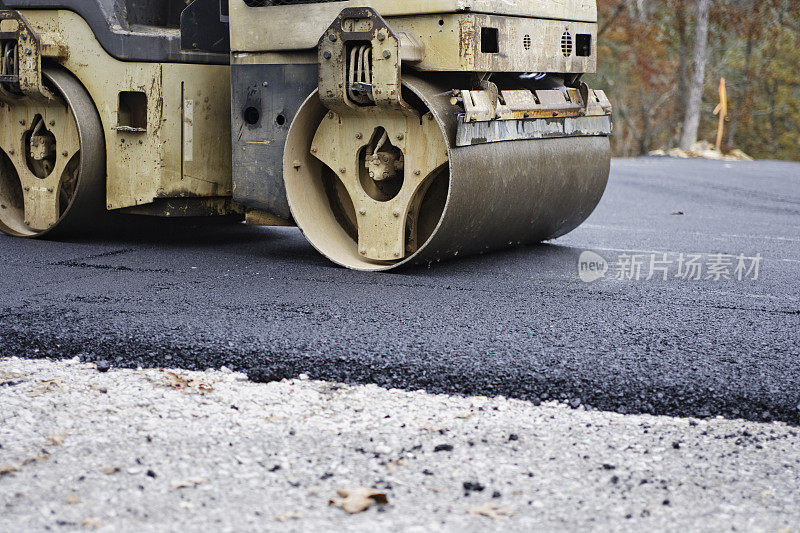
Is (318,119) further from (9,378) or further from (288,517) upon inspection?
(288,517)

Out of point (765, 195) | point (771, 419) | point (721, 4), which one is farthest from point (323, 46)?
point (721, 4)

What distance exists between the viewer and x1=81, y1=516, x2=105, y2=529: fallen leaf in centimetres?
226

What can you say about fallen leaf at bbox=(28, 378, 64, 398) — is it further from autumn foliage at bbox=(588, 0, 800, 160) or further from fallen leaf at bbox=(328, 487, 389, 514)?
autumn foliage at bbox=(588, 0, 800, 160)

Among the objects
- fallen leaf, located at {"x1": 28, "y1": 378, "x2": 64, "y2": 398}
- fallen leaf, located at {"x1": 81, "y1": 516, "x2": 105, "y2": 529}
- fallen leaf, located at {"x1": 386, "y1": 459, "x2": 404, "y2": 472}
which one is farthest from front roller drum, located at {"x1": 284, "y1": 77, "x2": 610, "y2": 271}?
fallen leaf, located at {"x1": 81, "y1": 516, "x2": 105, "y2": 529}

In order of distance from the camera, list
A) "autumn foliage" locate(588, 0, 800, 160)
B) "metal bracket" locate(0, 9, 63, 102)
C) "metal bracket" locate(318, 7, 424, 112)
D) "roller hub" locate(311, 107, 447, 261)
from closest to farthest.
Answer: "metal bracket" locate(318, 7, 424, 112) < "roller hub" locate(311, 107, 447, 261) < "metal bracket" locate(0, 9, 63, 102) < "autumn foliage" locate(588, 0, 800, 160)

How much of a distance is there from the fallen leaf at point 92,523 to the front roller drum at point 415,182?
8.89ft

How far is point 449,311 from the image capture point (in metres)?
4.20

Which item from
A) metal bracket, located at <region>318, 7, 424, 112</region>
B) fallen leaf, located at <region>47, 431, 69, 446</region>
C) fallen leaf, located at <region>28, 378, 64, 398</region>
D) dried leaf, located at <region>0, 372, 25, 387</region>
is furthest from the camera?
metal bracket, located at <region>318, 7, 424, 112</region>

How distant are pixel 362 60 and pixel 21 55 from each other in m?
2.13

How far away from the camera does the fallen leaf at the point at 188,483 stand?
2483 mm

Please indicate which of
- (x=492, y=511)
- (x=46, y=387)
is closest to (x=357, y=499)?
(x=492, y=511)

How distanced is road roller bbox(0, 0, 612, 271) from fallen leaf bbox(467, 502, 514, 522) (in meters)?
2.48

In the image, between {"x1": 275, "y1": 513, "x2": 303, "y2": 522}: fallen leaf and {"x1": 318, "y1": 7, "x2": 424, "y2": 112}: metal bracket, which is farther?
{"x1": 318, "y1": 7, "x2": 424, "y2": 112}: metal bracket

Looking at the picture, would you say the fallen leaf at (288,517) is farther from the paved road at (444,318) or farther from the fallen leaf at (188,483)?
the paved road at (444,318)
